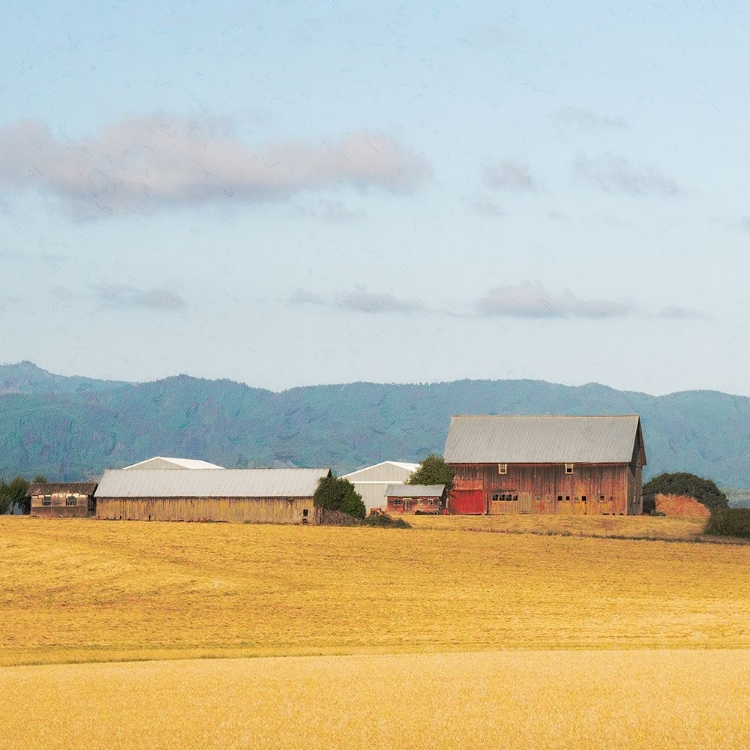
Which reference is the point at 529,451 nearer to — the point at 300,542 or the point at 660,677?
the point at 300,542

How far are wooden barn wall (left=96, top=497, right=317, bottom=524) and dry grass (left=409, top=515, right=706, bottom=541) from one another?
8469mm

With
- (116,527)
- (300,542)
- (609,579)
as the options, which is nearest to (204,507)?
(116,527)

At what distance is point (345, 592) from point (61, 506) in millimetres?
48488

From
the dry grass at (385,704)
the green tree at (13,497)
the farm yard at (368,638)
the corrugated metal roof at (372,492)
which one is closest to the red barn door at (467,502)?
the corrugated metal roof at (372,492)

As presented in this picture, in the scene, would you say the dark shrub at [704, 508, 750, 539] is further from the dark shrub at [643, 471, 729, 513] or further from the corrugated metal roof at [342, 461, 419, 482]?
the corrugated metal roof at [342, 461, 419, 482]

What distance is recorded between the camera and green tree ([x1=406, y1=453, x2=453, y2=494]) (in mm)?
100750

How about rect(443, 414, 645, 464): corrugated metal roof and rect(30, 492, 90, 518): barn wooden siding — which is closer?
rect(30, 492, 90, 518): barn wooden siding

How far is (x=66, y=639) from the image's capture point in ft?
122

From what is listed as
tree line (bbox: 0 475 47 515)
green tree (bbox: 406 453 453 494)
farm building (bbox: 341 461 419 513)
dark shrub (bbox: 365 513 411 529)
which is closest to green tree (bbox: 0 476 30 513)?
tree line (bbox: 0 475 47 515)

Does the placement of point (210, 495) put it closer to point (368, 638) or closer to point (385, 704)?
point (368, 638)

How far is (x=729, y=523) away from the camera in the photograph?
257 feet

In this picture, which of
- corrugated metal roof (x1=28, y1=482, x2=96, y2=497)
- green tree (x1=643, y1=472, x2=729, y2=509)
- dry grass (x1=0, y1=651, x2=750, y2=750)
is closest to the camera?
dry grass (x1=0, y1=651, x2=750, y2=750)

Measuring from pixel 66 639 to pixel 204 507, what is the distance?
52.8m

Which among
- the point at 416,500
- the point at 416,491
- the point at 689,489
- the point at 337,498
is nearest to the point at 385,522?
the point at 337,498
